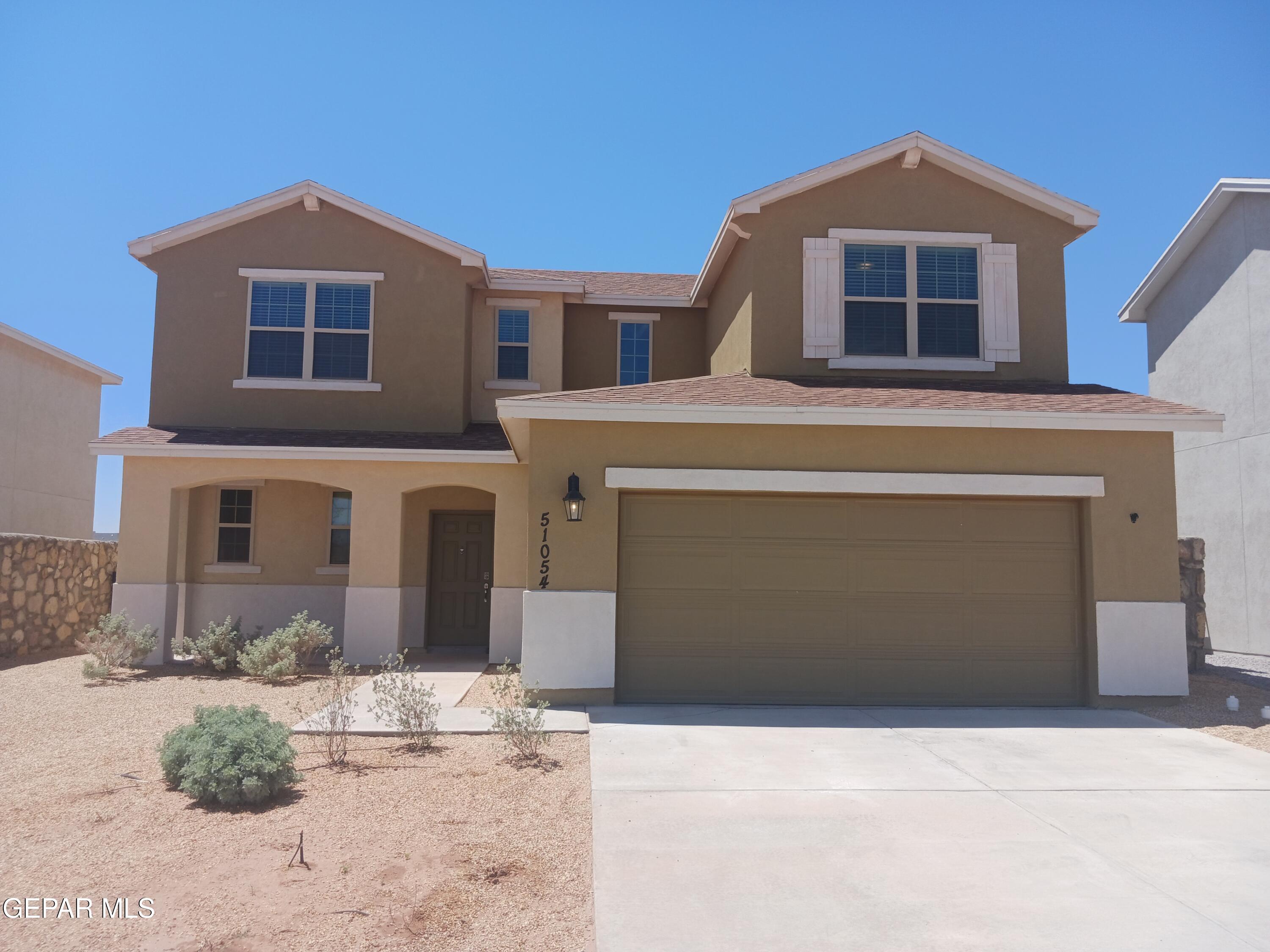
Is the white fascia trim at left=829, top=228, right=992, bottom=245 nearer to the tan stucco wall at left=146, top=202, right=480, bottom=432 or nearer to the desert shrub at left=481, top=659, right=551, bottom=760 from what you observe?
the tan stucco wall at left=146, top=202, right=480, bottom=432

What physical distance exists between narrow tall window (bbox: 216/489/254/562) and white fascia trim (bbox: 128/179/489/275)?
4.14 metres

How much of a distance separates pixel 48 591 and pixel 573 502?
31.0 ft

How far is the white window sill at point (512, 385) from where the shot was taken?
15.4 meters

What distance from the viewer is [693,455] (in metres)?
9.84

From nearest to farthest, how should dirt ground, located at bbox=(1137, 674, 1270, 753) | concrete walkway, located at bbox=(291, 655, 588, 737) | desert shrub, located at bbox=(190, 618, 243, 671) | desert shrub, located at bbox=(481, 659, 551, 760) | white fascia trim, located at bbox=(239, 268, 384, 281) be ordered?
desert shrub, located at bbox=(481, 659, 551, 760), concrete walkway, located at bbox=(291, 655, 588, 737), dirt ground, located at bbox=(1137, 674, 1270, 753), desert shrub, located at bbox=(190, 618, 243, 671), white fascia trim, located at bbox=(239, 268, 384, 281)

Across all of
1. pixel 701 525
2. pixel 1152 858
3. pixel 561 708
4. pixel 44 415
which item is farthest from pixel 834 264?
pixel 44 415

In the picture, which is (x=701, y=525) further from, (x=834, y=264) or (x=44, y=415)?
(x=44, y=415)

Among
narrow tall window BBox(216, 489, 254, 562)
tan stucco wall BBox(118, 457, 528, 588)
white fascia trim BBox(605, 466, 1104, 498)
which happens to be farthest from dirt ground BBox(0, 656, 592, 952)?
narrow tall window BBox(216, 489, 254, 562)

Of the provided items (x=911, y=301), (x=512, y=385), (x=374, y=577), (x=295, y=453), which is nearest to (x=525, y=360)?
(x=512, y=385)

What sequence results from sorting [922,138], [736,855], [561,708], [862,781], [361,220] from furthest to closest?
[361,220]
[922,138]
[561,708]
[862,781]
[736,855]

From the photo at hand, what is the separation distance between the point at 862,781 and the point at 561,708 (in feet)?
12.0

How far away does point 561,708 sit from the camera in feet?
30.9

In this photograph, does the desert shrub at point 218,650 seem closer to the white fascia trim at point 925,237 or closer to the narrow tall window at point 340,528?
the narrow tall window at point 340,528

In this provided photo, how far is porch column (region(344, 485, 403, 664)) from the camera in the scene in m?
12.8
